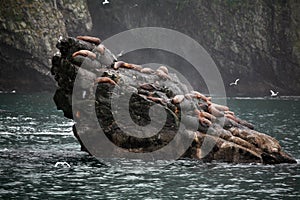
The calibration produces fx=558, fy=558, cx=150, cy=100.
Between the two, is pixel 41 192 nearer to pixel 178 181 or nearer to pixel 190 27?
pixel 178 181

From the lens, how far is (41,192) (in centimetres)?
3078

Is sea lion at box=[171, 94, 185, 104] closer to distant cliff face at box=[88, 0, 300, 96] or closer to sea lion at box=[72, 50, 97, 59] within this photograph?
sea lion at box=[72, 50, 97, 59]

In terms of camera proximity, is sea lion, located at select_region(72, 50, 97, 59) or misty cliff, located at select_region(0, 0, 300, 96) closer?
sea lion, located at select_region(72, 50, 97, 59)

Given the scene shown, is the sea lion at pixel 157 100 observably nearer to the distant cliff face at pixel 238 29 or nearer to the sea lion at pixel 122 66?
the sea lion at pixel 122 66

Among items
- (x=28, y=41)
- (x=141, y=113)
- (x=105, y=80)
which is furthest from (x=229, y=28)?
(x=141, y=113)

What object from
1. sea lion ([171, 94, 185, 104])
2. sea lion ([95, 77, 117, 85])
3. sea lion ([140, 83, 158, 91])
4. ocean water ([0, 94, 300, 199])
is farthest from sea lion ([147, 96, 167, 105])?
ocean water ([0, 94, 300, 199])

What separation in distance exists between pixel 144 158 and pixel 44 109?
4280cm

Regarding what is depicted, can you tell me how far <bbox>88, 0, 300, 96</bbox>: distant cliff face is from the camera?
127375 mm

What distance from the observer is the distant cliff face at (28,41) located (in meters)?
109

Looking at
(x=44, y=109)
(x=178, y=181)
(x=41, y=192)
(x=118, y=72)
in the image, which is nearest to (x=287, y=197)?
(x=178, y=181)

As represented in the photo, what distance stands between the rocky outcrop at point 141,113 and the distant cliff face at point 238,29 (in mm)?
85350

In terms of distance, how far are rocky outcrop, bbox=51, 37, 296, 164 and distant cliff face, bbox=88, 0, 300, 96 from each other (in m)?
85.4

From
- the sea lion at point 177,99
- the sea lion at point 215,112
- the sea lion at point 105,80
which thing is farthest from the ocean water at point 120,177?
the sea lion at point 105,80

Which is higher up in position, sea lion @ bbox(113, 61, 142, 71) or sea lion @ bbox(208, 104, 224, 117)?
sea lion @ bbox(113, 61, 142, 71)
